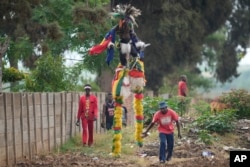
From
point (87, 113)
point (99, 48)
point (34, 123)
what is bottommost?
point (34, 123)

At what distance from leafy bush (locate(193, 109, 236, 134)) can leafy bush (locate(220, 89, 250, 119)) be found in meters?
1.87

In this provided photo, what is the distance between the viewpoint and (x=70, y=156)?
14.1 meters

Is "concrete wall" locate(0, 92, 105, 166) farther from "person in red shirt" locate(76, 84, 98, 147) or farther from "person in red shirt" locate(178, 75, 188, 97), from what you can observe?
"person in red shirt" locate(178, 75, 188, 97)

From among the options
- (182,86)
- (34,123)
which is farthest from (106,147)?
(182,86)

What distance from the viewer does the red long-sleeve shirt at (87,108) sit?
15789 mm

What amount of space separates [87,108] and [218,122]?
3.96 metres

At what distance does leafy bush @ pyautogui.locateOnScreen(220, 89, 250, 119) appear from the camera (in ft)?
63.2

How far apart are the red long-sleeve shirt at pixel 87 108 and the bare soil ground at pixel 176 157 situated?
145cm

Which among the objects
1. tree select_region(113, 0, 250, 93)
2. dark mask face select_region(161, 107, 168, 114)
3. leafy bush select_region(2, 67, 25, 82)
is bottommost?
dark mask face select_region(161, 107, 168, 114)

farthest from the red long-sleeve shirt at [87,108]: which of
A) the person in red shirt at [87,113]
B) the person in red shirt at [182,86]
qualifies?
the person in red shirt at [182,86]

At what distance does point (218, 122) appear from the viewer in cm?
1689

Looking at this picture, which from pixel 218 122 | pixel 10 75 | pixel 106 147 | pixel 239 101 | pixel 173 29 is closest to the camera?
pixel 106 147

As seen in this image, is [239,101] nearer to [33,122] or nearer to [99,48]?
[99,48]

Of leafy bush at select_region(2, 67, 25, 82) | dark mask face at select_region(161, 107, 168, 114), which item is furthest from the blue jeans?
leafy bush at select_region(2, 67, 25, 82)
